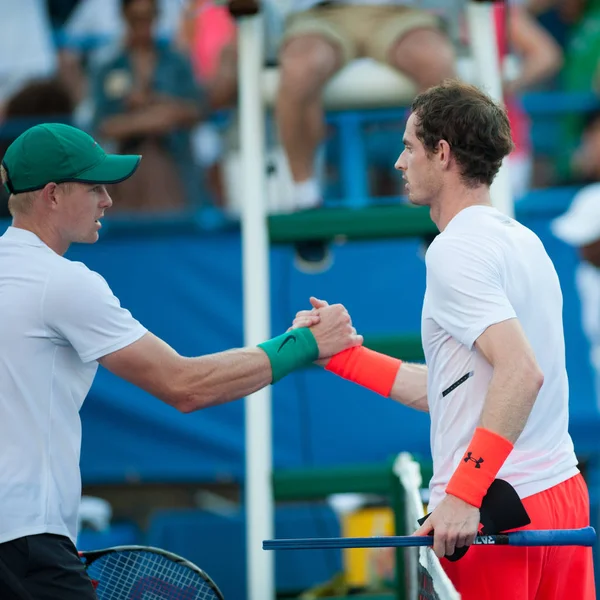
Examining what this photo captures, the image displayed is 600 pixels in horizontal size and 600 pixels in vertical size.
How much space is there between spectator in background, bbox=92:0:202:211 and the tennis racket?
141 inches

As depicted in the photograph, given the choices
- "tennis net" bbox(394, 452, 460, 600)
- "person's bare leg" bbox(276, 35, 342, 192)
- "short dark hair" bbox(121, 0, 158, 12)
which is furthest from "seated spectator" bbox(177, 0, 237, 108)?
"tennis net" bbox(394, 452, 460, 600)

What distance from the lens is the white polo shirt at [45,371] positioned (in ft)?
7.79

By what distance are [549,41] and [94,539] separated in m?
3.97

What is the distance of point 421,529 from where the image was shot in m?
2.31

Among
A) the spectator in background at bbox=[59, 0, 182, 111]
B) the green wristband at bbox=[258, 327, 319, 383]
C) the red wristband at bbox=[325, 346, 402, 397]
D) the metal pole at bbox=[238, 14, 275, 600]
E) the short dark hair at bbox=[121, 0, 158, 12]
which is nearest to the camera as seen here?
the green wristband at bbox=[258, 327, 319, 383]

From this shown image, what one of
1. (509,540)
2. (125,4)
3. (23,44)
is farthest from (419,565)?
(23,44)

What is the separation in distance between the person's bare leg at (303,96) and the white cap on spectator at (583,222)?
5.13 feet

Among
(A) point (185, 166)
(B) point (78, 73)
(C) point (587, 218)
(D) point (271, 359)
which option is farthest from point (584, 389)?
(B) point (78, 73)

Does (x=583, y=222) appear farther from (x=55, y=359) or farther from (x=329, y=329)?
(x=55, y=359)

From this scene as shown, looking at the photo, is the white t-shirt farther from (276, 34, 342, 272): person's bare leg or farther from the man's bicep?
(276, 34, 342, 272): person's bare leg

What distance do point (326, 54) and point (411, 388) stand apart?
1566mm

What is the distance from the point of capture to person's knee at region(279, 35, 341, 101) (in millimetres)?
3840

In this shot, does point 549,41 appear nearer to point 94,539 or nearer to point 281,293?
point 281,293

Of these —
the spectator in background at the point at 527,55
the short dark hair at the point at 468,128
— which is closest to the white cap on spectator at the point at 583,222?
the spectator in background at the point at 527,55
